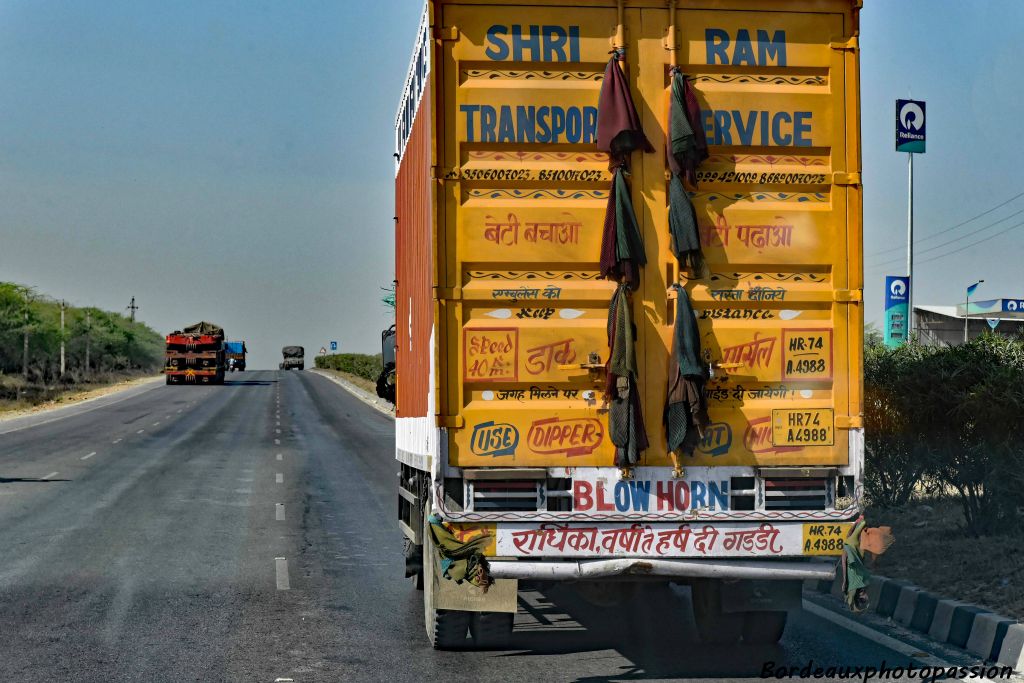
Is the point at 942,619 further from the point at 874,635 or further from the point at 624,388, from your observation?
the point at 624,388

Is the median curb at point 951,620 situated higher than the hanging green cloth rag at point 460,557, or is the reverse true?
the hanging green cloth rag at point 460,557

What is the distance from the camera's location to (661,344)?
709 cm

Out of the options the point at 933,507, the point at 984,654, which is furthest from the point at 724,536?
the point at 933,507

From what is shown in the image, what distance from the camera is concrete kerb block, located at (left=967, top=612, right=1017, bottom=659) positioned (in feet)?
25.4

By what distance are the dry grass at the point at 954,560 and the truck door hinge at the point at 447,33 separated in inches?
202

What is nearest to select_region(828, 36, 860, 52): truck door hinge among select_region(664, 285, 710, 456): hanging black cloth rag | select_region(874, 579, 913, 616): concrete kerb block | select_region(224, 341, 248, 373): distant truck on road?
select_region(664, 285, 710, 456): hanging black cloth rag

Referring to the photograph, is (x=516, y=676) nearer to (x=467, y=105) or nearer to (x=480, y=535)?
(x=480, y=535)

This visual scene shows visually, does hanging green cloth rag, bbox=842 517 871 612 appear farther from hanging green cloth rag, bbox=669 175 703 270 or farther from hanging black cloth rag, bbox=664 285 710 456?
hanging green cloth rag, bbox=669 175 703 270

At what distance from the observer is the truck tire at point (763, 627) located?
811 centimetres

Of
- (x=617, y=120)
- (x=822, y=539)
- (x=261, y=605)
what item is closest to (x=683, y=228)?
(x=617, y=120)

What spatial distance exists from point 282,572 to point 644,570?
19.4 ft

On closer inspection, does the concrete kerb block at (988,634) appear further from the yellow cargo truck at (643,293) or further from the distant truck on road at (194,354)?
the distant truck on road at (194,354)

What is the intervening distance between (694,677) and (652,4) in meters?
3.93

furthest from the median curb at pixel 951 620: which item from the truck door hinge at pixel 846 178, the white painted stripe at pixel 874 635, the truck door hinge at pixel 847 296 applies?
the truck door hinge at pixel 846 178
